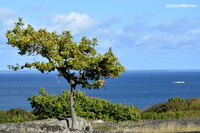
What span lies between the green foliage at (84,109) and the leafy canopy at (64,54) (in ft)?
26.1

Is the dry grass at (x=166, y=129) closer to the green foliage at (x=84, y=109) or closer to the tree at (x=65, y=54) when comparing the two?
the tree at (x=65, y=54)

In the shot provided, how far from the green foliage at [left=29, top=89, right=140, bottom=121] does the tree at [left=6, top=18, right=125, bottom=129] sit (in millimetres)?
7660

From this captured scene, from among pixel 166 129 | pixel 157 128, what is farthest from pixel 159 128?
pixel 166 129

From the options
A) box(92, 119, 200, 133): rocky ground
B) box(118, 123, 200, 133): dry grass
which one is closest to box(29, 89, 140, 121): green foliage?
box(92, 119, 200, 133): rocky ground

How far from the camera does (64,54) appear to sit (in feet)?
72.5

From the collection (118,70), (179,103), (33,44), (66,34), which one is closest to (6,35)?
(33,44)

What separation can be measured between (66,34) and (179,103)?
2077 centimetres

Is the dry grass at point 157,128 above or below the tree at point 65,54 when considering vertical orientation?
below

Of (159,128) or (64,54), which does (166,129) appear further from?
(64,54)

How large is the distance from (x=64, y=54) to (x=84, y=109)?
10.3m

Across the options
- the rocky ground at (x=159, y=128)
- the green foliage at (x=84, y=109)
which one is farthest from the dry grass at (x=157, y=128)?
the green foliage at (x=84, y=109)

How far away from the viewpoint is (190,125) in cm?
2406

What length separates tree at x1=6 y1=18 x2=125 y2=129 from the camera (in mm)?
21984

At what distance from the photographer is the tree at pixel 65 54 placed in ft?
72.1
